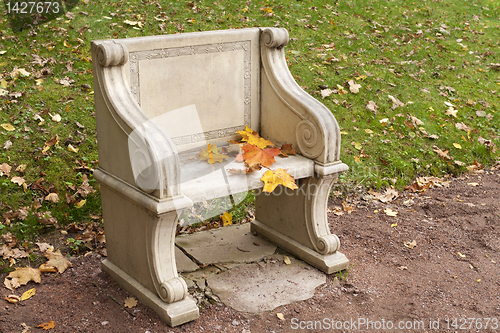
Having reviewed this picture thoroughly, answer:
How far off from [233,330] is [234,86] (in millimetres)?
1699

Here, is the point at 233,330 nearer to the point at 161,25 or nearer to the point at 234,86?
the point at 234,86

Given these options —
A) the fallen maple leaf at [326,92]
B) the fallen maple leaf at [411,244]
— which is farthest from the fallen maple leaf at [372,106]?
the fallen maple leaf at [411,244]

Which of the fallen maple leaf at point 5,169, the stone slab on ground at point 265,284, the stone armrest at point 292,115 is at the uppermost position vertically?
the stone armrest at point 292,115

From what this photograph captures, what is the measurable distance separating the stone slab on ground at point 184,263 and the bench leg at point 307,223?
2.22 ft

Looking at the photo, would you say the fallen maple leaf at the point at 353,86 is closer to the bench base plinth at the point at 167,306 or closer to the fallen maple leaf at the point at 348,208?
the fallen maple leaf at the point at 348,208

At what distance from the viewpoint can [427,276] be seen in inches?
144

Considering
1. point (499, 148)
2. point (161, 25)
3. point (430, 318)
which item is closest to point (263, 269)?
point (430, 318)

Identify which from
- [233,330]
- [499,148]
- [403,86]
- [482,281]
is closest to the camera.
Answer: [233,330]

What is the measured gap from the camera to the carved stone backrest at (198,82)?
335 cm

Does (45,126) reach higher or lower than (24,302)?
higher

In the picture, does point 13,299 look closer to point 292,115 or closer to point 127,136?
point 127,136

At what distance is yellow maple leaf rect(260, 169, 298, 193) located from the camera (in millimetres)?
3264

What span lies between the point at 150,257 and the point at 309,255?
3.98 ft

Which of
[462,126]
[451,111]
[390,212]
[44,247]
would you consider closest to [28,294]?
[44,247]
